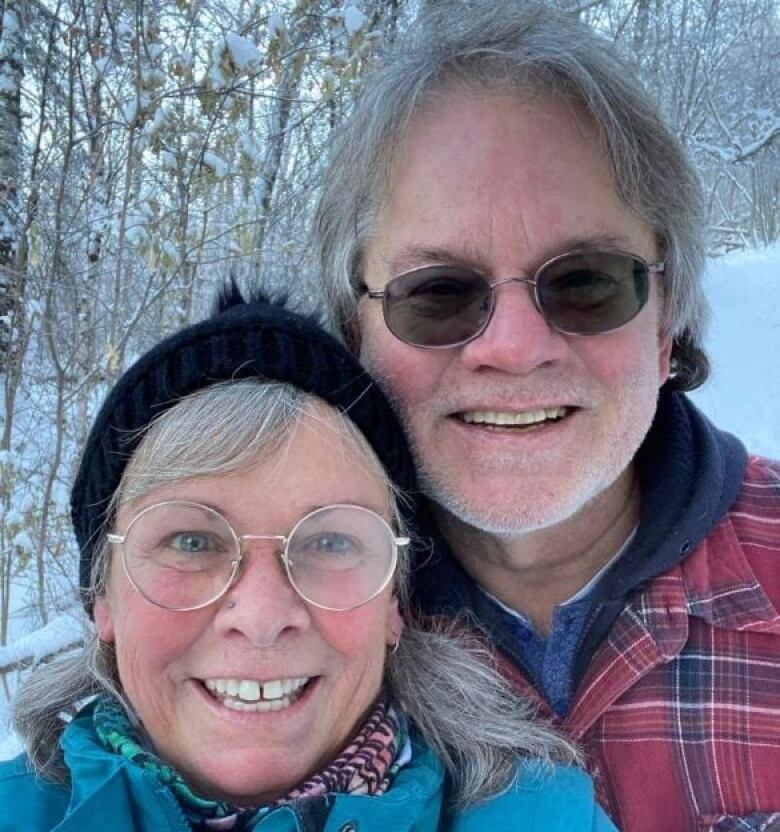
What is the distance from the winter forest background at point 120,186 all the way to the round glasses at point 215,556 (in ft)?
5.33

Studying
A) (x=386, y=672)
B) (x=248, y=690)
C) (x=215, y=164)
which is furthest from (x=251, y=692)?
(x=215, y=164)

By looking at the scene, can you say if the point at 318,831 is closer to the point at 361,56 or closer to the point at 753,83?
the point at 361,56

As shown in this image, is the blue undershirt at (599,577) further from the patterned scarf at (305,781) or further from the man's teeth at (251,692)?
the man's teeth at (251,692)

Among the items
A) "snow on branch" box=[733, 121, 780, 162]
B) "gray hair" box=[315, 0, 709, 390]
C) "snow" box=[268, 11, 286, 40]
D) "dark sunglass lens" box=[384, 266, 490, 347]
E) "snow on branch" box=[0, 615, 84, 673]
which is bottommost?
"snow on branch" box=[0, 615, 84, 673]

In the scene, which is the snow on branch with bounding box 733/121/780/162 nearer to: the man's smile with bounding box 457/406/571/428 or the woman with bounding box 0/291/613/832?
the man's smile with bounding box 457/406/571/428

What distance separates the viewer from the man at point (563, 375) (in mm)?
1586

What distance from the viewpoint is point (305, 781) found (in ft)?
4.45

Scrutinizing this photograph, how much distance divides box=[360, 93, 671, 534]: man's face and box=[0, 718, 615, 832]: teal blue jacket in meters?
0.50

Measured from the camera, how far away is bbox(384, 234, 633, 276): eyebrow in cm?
158

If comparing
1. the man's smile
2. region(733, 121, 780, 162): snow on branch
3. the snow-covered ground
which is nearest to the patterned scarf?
the man's smile

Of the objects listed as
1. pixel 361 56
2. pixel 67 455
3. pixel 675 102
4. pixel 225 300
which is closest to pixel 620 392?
pixel 225 300

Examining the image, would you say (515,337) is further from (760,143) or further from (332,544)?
Result: (760,143)

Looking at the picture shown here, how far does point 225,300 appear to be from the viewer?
1695mm

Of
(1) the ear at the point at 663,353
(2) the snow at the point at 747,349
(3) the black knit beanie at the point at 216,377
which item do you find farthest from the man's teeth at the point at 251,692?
(2) the snow at the point at 747,349
